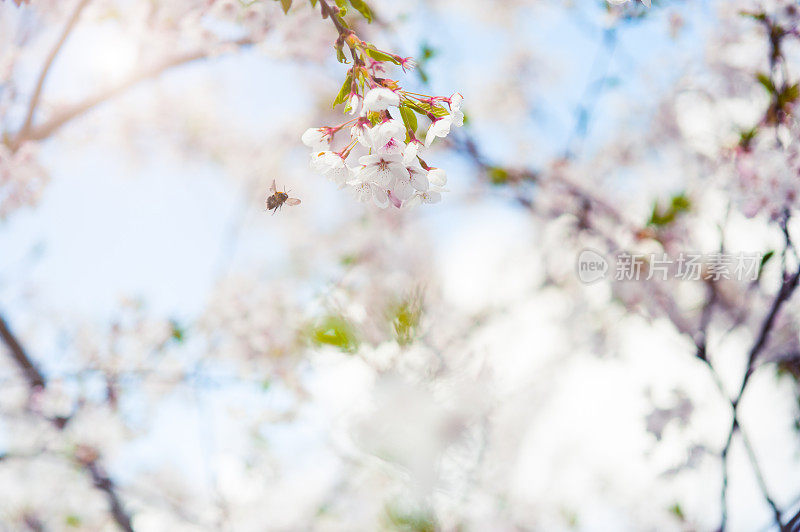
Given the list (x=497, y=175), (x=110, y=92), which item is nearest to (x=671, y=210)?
(x=497, y=175)

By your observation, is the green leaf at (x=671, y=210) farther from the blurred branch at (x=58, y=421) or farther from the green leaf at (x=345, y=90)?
the blurred branch at (x=58, y=421)

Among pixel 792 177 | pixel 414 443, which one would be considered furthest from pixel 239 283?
pixel 792 177

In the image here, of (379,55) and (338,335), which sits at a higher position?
(379,55)

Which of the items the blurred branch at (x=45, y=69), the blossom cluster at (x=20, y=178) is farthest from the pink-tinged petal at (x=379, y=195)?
the blossom cluster at (x=20, y=178)

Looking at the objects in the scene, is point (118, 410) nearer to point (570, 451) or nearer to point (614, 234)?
point (614, 234)

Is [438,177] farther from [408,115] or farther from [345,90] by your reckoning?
[345,90]

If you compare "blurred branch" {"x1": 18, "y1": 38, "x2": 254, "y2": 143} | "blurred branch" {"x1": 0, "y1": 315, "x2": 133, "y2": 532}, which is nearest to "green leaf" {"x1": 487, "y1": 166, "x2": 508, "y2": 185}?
"blurred branch" {"x1": 18, "y1": 38, "x2": 254, "y2": 143}
